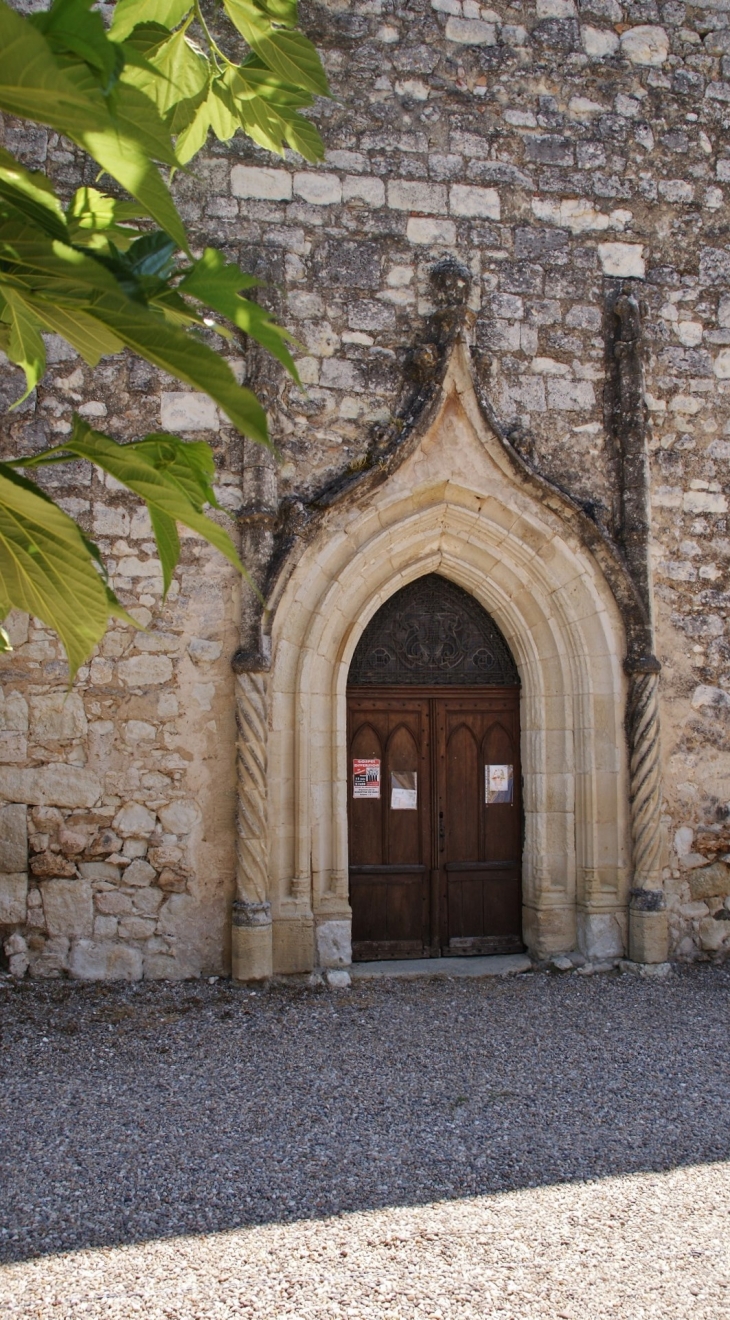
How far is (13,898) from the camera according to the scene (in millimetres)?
4969

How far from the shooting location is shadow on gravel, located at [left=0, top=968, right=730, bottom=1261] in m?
2.89

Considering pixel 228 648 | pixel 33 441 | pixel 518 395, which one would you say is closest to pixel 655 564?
pixel 518 395

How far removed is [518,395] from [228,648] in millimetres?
2321

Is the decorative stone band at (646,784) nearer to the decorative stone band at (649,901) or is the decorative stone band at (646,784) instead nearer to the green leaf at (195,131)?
the decorative stone band at (649,901)

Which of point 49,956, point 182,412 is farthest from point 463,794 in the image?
point 182,412

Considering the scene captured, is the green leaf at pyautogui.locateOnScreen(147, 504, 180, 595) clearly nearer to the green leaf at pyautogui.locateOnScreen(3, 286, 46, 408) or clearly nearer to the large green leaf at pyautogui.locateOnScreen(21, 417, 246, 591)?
the large green leaf at pyautogui.locateOnScreen(21, 417, 246, 591)

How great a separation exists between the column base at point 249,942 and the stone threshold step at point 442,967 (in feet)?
1.96

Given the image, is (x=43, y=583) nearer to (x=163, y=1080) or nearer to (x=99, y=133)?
(x=99, y=133)

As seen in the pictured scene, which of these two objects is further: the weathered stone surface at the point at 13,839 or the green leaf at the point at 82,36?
the weathered stone surface at the point at 13,839

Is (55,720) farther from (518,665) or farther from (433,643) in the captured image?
(518,665)

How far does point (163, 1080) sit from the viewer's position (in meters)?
3.81

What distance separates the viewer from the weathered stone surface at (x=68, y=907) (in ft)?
16.4

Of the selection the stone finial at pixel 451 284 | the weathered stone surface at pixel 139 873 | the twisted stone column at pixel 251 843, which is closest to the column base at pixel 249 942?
the twisted stone column at pixel 251 843

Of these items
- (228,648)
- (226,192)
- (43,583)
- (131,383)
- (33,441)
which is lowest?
(43,583)
